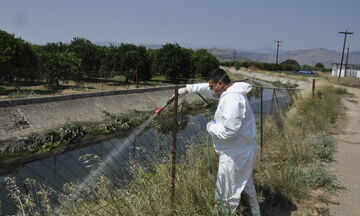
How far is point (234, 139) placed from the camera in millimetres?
3453

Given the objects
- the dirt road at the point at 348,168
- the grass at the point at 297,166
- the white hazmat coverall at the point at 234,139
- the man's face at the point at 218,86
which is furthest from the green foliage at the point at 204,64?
the white hazmat coverall at the point at 234,139

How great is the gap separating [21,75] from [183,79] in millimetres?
18225

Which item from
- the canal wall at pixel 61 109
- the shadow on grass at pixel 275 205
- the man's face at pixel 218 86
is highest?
the man's face at pixel 218 86

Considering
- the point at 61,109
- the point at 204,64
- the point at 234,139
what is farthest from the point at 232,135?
the point at 204,64

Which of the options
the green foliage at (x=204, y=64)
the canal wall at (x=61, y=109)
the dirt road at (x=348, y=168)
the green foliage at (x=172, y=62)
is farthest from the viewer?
the green foliage at (x=204, y=64)

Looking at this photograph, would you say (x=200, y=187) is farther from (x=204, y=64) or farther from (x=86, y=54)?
(x=204, y=64)

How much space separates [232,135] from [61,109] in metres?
14.8

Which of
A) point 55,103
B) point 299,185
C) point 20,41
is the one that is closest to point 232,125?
point 299,185

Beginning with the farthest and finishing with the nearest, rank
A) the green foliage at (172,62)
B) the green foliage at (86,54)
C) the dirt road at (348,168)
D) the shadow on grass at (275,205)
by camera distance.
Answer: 1. the green foliage at (172,62)
2. the green foliage at (86,54)
3. the dirt road at (348,168)
4. the shadow on grass at (275,205)

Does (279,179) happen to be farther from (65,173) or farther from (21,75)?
(21,75)

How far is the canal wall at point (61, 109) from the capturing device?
1396 centimetres

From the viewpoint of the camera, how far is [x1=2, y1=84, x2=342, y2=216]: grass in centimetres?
368

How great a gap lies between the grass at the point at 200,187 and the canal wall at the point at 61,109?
28.6ft

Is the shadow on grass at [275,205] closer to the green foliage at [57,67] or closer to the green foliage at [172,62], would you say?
the green foliage at [57,67]
